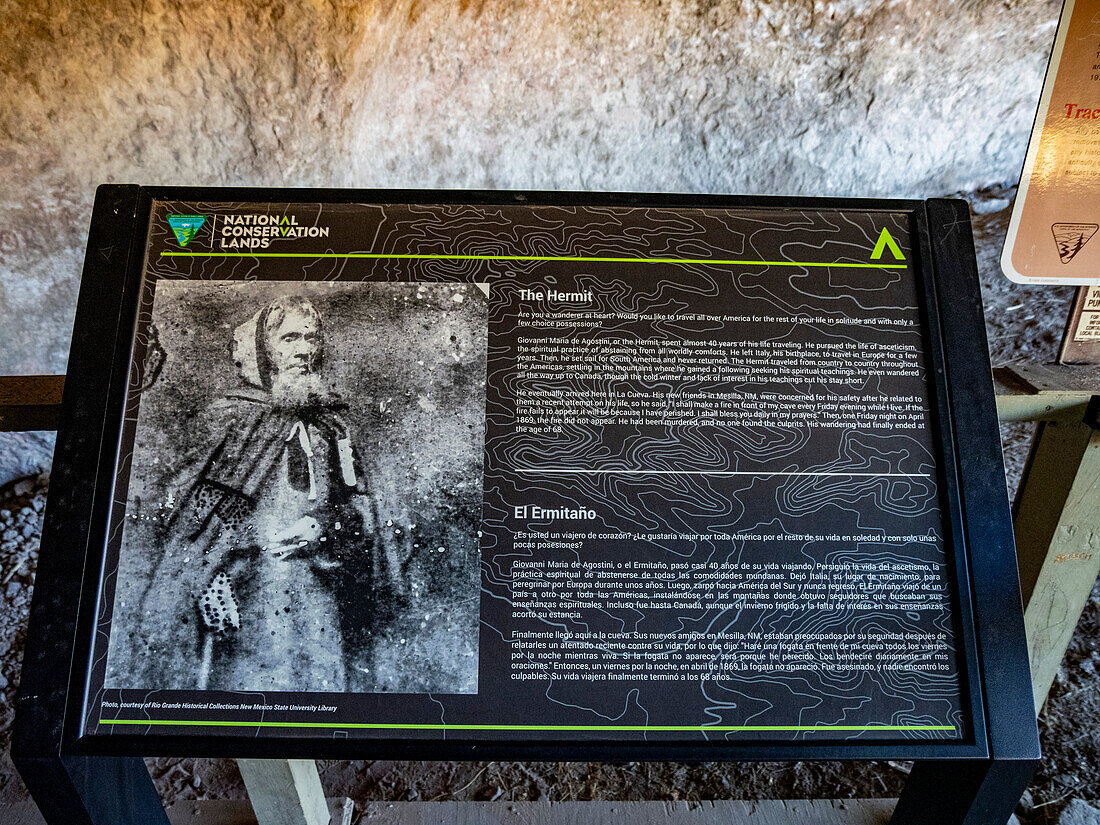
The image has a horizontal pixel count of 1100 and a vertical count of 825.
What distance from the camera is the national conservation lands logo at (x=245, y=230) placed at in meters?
1.28

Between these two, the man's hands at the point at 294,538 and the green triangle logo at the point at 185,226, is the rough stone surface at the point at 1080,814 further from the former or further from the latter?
the green triangle logo at the point at 185,226

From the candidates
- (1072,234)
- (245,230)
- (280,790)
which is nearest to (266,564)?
(245,230)

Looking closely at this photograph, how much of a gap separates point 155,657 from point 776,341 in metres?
1.19

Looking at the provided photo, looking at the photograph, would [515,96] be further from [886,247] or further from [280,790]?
[280,790]

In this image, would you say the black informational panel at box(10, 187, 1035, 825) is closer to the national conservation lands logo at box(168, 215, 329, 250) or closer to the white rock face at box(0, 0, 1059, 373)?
the national conservation lands logo at box(168, 215, 329, 250)

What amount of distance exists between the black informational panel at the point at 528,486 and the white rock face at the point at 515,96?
130 cm

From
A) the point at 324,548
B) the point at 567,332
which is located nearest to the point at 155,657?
the point at 324,548

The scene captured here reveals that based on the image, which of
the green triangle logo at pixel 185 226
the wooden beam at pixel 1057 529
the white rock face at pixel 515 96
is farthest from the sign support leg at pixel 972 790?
the white rock face at pixel 515 96

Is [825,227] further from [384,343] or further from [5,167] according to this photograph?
[5,167]

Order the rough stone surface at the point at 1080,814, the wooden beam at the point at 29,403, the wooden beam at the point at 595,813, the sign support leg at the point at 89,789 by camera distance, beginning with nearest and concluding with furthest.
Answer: the sign support leg at the point at 89,789, the wooden beam at the point at 29,403, the wooden beam at the point at 595,813, the rough stone surface at the point at 1080,814

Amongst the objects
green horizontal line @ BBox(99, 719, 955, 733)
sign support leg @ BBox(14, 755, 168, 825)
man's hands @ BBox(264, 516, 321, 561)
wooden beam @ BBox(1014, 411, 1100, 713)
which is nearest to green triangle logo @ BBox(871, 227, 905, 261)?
wooden beam @ BBox(1014, 411, 1100, 713)

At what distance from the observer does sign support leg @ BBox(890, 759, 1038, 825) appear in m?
1.14

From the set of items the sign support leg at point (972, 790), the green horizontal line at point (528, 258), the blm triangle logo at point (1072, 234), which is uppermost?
the blm triangle logo at point (1072, 234)

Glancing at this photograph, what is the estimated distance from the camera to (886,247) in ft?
4.26
